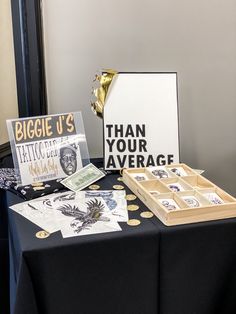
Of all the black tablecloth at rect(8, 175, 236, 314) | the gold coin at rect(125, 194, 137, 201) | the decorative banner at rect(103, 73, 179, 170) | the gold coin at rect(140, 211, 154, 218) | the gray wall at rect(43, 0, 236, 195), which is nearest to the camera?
the black tablecloth at rect(8, 175, 236, 314)

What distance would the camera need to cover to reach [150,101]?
4.59 feet

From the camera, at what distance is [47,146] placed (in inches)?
50.0

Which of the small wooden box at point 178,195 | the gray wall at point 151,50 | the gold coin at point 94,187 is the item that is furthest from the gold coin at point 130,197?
the gray wall at point 151,50

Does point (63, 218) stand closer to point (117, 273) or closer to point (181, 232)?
point (117, 273)

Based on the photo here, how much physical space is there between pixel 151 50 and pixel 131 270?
3.52 feet

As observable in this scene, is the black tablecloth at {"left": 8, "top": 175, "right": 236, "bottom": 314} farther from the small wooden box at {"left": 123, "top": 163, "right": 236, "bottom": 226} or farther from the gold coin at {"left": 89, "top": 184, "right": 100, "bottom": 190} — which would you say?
the gold coin at {"left": 89, "top": 184, "right": 100, "bottom": 190}

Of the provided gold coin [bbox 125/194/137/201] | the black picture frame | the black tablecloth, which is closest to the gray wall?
the black picture frame

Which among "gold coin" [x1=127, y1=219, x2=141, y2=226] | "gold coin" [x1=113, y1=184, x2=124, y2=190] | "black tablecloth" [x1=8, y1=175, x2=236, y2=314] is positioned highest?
"gold coin" [x1=113, y1=184, x2=124, y2=190]

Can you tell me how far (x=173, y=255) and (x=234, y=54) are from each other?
1.15 meters

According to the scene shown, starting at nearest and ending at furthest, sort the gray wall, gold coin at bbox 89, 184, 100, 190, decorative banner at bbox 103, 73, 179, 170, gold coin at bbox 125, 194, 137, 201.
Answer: gold coin at bbox 125, 194, 137, 201 < gold coin at bbox 89, 184, 100, 190 < decorative banner at bbox 103, 73, 179, 170 < the gray wall

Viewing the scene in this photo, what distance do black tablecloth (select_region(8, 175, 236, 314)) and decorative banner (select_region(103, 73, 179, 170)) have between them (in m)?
0.40

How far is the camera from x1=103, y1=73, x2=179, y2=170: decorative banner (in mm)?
1382

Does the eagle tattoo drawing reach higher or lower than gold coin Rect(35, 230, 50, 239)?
higher

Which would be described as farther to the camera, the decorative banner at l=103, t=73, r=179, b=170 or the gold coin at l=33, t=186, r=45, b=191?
the decorative banner at l=103, t=73, r=179, b=170
